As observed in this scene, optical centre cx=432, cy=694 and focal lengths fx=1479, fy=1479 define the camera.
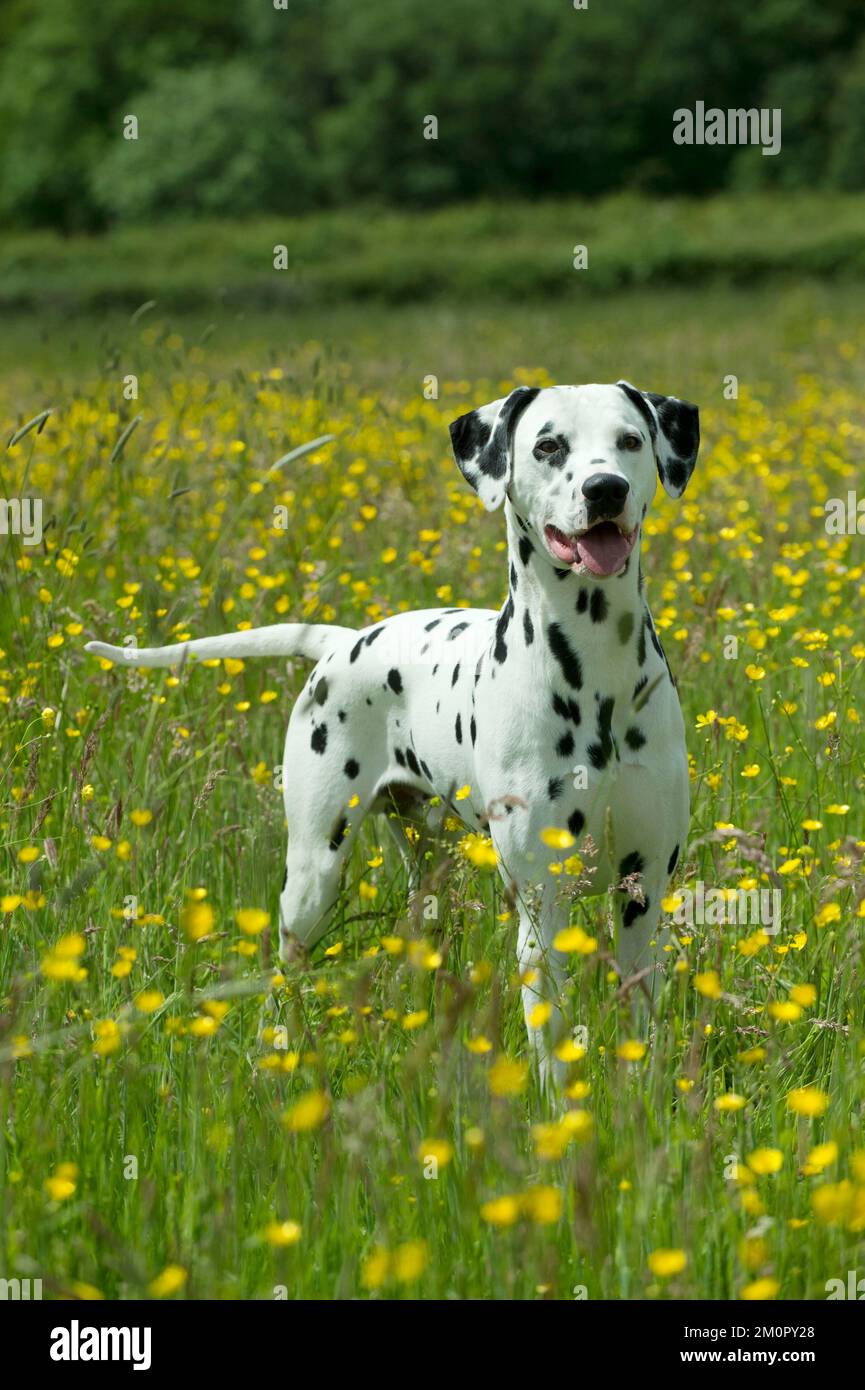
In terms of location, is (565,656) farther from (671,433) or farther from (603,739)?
(671,433)

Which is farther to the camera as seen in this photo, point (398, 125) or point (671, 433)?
Result: point (398, 125)

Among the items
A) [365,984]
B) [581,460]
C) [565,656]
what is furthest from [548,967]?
[581,460]

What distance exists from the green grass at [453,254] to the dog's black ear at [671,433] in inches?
809

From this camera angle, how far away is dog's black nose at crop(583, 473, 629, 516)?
116 inches

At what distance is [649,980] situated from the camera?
317cm

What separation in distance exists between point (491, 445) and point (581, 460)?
1.17 ft

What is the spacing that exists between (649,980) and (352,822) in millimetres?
946

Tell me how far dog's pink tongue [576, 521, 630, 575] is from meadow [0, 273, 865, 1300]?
60 centimetres

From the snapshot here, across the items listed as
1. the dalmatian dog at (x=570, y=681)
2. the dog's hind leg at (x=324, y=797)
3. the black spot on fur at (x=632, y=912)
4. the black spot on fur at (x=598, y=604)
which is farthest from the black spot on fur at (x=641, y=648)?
the dog's hind leg at (x=324, y=797)

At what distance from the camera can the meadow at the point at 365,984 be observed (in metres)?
2.14

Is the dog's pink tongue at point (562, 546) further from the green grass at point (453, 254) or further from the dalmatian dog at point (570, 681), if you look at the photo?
the green grass at point (453, 254)

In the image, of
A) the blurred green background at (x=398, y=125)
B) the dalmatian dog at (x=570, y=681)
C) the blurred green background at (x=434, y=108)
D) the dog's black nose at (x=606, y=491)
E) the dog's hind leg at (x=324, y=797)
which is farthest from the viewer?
the blurred green background at (x=434, y=108)

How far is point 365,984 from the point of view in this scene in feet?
6.57
